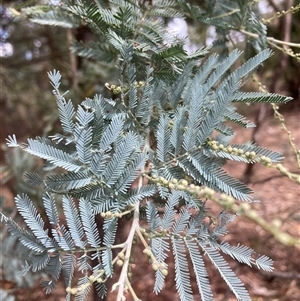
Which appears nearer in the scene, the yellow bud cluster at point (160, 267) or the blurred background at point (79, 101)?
the yellow bud cluster at point (160, 267)

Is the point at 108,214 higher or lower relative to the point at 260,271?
higher

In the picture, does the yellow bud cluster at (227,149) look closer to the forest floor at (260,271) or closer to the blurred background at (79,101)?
the blurred background at (79,101)

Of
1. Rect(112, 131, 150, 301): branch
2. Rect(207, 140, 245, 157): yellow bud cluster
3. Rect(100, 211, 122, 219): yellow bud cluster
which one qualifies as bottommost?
Rect(112, 131, 150, 301): branch

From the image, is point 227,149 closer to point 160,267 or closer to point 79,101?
→ point 160,267

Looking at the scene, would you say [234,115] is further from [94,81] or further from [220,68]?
[94,81]

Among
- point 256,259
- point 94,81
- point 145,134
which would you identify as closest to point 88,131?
point 145,134

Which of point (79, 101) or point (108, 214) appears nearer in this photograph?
point (108, 214)

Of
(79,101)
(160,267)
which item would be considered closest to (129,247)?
(160,267)

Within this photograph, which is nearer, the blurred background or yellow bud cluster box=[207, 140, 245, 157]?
yellow bud cluster box=[207, 140, 245, 157]

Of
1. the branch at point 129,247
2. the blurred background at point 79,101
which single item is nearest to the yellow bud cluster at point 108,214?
the branch at point 129,247

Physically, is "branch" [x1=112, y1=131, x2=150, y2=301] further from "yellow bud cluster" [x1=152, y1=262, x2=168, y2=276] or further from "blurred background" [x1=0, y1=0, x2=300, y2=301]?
"blurred background" [x1=0, y1=0, x2=300, y2=301]

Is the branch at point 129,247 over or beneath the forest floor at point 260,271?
over

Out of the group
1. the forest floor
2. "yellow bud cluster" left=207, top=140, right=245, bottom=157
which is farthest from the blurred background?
"yellow bud cluster" left=207, top=140, right=245, bottom=157
